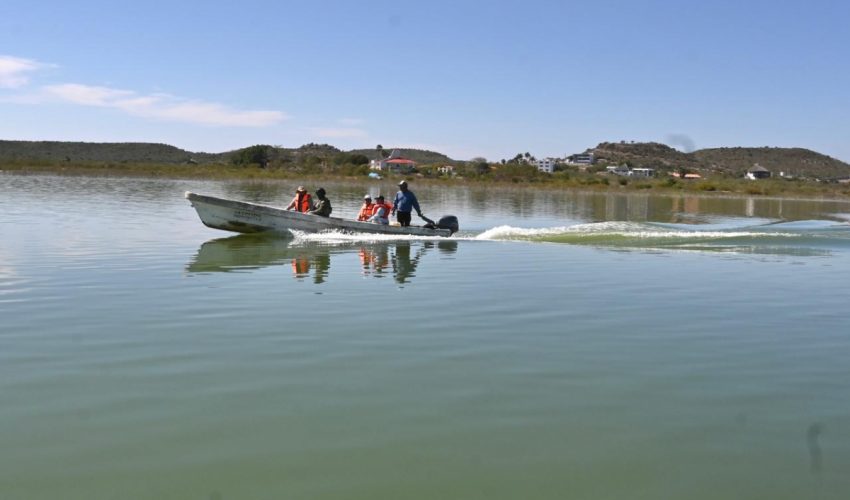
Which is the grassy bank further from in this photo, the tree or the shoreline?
the tree

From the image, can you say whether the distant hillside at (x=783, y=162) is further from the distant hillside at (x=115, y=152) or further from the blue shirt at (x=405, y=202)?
the blue shirt at (x=405, y=202)

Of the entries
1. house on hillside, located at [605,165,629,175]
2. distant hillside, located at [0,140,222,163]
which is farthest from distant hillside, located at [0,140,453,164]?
house on hillside, located at [605,165,629,175]

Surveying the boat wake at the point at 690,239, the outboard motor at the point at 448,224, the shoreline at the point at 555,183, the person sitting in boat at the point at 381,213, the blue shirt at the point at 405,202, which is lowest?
the boat wake at the point at 690,239

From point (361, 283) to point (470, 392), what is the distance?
6872mm

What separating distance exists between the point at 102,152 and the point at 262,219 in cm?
15288

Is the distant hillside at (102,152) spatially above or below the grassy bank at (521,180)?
above

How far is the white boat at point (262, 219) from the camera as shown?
22109mm

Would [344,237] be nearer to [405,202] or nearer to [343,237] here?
[343,237]

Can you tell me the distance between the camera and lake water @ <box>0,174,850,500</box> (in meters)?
5.48

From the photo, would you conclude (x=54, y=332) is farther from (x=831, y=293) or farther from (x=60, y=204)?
(x=60, y=204)

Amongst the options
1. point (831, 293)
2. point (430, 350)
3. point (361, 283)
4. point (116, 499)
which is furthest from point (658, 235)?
point (116, 499)

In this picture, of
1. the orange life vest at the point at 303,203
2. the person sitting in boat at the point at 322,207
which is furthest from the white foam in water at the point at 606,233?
the orange life vest at the point at 303,203

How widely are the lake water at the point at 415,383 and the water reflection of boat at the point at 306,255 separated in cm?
23

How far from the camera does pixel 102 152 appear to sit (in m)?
162
